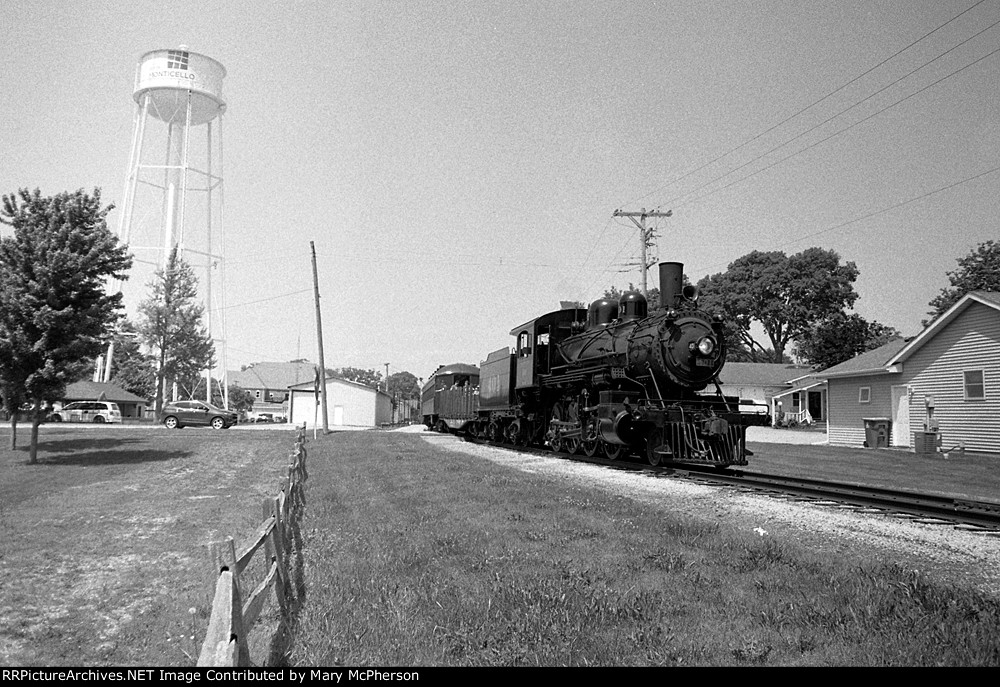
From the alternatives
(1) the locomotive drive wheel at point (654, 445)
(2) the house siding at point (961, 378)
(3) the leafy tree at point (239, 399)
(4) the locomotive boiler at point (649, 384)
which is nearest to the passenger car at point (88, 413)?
(3) the leafy tree at point (239, 399)

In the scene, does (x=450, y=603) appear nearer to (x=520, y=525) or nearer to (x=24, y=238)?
(x=520, y=525)

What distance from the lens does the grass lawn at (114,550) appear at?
618 cm

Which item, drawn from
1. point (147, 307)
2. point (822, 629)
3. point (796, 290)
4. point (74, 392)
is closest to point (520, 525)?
point (822, 629)

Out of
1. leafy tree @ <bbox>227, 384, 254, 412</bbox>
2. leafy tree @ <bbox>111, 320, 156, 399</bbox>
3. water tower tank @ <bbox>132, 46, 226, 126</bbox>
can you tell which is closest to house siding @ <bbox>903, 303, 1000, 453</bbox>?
leafy tree @ <bbox>111, 320, 156, 399</bbox>

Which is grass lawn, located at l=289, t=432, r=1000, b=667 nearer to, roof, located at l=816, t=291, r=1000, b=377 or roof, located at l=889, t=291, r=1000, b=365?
roof, located at l=889, t=291, r=1000, b=365

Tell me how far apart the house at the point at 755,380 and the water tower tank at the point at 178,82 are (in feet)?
150

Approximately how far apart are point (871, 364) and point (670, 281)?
16998 millimetres

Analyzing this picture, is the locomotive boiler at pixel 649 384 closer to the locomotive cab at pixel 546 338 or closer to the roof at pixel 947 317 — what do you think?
the locomotive cab at pixel 546 338

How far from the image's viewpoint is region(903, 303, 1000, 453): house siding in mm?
22734

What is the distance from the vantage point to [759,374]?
60.2 meters

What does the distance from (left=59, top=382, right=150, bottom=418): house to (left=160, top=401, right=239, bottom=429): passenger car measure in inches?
828

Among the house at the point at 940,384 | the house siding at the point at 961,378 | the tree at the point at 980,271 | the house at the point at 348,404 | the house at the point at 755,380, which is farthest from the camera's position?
the house at the point at 348,404

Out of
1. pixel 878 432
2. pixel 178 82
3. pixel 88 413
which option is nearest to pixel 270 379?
pixel 88 413
